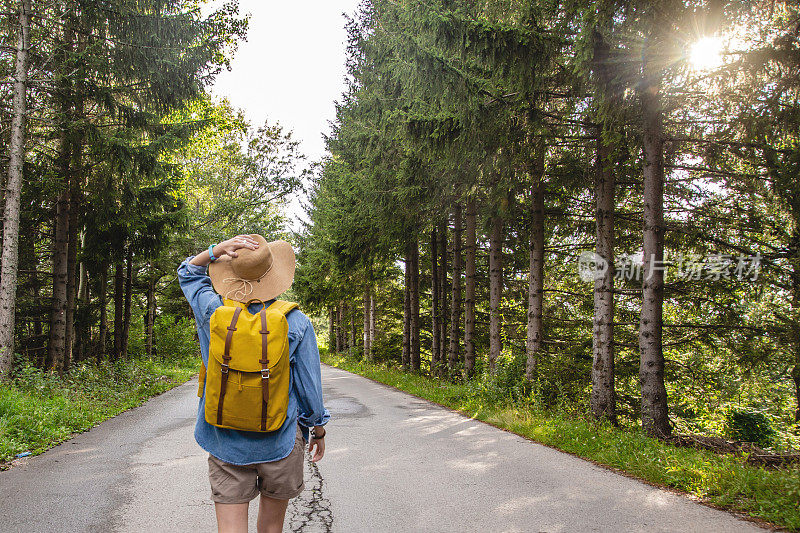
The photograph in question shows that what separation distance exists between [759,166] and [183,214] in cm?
1363

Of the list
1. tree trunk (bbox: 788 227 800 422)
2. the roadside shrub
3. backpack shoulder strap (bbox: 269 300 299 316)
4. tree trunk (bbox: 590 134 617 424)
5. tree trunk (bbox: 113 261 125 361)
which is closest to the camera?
backpack shoulder strap (bbox: 269 300 299 316)

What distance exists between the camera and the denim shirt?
2.55m

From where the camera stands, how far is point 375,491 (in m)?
5.31

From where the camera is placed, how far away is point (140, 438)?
8086 millimetres

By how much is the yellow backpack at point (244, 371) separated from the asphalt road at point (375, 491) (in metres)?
2.24

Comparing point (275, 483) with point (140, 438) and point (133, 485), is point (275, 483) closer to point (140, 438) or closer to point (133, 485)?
point (133, 485)

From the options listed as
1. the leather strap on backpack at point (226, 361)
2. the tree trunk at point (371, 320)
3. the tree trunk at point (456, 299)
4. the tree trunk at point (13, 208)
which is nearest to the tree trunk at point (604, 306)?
the tree trunk at point (456, 299)

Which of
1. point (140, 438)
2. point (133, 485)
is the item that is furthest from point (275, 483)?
point (140, 438)

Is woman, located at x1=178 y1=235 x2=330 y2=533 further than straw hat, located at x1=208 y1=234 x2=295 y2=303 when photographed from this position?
No

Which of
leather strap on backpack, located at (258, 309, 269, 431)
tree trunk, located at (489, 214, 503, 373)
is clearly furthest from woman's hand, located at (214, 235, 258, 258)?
tree trunk, located at (489, 214, 503, 373)

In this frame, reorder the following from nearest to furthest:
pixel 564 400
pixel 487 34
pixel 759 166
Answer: pixel 487 34 < pixel 759 166 < pixel 564 400

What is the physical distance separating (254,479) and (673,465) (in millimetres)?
5258

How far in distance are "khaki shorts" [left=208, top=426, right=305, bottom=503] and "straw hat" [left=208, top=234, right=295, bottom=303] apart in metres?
0.79

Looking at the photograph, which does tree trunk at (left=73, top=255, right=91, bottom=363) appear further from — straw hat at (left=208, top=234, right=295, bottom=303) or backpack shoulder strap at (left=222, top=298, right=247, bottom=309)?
backpack shoulder strap at (left=222, top=298, right=247, bottom=309)
